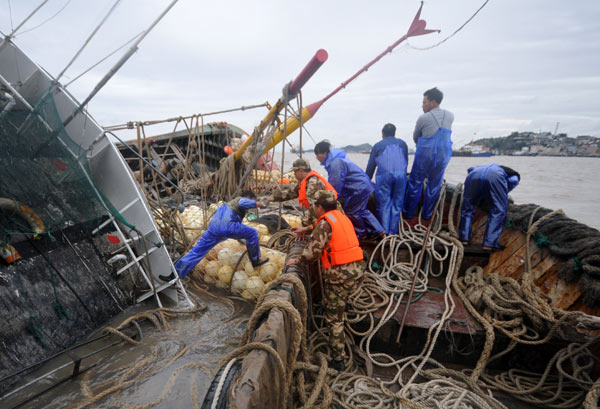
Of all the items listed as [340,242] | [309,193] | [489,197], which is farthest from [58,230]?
[489,197]

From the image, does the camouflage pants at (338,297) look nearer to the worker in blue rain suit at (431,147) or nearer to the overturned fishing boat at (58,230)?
the overturned fishing boat at (58,230)

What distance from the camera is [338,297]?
2.85 m

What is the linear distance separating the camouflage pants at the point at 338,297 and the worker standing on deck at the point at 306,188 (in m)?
0.80

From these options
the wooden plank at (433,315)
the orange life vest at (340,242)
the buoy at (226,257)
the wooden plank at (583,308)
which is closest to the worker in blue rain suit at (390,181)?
the wooden plank at (433,315)

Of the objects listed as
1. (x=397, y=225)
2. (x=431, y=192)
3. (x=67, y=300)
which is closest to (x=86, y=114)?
(x=67, y=300)

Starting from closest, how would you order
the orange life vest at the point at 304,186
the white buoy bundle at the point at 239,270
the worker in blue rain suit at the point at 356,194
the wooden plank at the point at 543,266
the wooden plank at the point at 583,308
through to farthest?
the wooden plank at the point at 583,308 < the wooden plank at the point at 543,266 < the orange life vest at the point at 304,186 < the white buoy bundle at the point at 239,270 < the worker in blue rain suit at the point at 356,194

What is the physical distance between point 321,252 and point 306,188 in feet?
3.37

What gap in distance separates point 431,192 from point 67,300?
4540mm

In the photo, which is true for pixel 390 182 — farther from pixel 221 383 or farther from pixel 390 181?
pixel 221 383

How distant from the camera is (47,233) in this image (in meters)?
2.82

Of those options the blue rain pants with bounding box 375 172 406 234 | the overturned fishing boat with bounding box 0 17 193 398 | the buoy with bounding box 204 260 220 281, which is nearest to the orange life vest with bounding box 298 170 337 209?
the blue rain pants with bounding box 375 172 406 234

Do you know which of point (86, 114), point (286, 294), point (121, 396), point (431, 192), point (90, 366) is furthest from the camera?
point (431, 192)

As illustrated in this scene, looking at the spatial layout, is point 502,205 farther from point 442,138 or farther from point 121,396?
point 121,396

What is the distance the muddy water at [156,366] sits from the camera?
2.29 meters
